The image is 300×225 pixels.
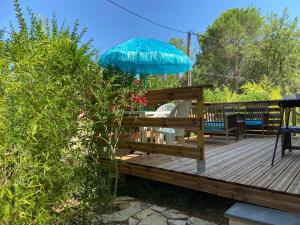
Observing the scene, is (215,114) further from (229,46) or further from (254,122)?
(229,46)

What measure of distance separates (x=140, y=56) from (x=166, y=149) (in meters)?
1.70

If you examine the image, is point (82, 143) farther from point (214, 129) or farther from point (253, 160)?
point (214, 129)

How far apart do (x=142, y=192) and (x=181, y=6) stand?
20642 mm

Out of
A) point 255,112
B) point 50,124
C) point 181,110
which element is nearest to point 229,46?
point 255,112

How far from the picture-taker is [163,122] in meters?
3.51

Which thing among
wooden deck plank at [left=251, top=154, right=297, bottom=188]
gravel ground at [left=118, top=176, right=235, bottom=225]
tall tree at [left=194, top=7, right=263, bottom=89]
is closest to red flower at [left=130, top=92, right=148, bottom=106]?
gravel ground at [left=118, top=176, right=235, bottom=225]

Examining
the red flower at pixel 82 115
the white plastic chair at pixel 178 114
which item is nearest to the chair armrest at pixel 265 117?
the white plastic chair at pixel 178 114

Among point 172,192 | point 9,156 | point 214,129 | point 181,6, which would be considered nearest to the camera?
point 9,156

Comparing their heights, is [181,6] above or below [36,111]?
above

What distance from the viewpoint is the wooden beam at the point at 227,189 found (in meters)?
2.61

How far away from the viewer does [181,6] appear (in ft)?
72.2

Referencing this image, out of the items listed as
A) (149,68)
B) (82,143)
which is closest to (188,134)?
(149,68)

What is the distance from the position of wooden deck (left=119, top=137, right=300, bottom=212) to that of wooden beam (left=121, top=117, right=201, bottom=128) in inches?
24.3

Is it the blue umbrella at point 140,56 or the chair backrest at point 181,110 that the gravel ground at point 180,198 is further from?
the blue umbrella at point 140,56
